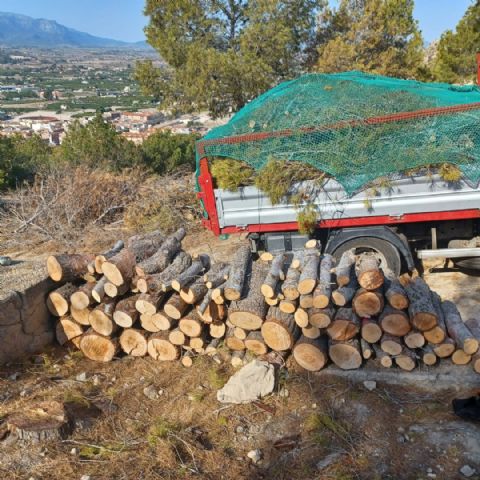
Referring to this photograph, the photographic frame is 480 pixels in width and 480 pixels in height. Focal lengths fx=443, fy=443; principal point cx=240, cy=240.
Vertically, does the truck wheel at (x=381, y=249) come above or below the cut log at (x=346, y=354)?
above

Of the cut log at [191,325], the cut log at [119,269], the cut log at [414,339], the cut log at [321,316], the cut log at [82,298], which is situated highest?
the cut log at [119,269]

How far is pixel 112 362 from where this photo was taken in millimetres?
5098

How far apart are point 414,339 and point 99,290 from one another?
11.0ft

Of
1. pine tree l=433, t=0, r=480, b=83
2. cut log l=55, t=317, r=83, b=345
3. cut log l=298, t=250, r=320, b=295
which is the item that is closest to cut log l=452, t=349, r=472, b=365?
cut log l=298, t=250, r=320, b=295

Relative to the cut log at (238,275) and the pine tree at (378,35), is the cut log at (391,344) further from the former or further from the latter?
the pine tree at (378,35)

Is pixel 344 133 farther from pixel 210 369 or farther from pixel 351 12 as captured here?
pixel 351 12

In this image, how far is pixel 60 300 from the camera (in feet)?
16.9

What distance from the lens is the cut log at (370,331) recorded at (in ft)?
14.4

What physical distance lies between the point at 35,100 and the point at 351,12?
86.6 meters

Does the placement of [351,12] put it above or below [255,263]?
above

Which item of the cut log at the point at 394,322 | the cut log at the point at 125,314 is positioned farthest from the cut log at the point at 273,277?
the cut log at the point at 125,314

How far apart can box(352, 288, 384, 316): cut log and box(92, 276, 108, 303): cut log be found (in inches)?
108

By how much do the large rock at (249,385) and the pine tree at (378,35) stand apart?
37.6ft

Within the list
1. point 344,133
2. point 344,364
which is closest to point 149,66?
point 344,133
